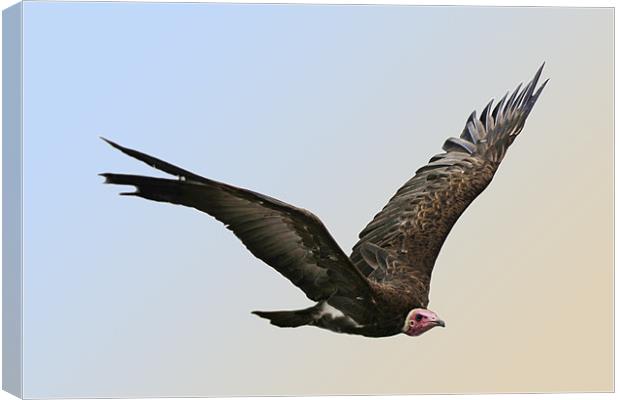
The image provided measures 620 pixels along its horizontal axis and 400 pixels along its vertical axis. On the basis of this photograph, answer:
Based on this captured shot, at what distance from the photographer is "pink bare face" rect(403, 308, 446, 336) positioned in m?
11.9

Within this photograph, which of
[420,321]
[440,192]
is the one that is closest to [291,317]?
[420,321]

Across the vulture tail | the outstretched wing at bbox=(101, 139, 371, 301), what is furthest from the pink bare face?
the vulture tail

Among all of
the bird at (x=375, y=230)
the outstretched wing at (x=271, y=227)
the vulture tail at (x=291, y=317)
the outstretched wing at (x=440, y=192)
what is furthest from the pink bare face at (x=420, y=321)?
the vulture tail at (x=291, y=317)

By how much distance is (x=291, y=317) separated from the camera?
11.8 m

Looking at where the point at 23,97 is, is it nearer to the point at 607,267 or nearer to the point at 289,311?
the point at 289,311

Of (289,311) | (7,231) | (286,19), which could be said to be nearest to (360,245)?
(289,311)

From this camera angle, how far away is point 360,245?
12227mm

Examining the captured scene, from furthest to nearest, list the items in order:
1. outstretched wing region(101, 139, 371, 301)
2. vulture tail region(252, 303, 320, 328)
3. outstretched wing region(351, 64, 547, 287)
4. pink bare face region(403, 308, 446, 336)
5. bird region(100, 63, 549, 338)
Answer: outstretched wing region(351, 64, 547, 287)
pink bare face region(403, 308, 446, 336)
vulture tail region(252, 303, 320, 328)
bird region(100, 63, 549, 338)
outstretched wing region(101, 139, 371, 301)

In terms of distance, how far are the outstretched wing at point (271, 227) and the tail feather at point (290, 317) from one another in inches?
8.5

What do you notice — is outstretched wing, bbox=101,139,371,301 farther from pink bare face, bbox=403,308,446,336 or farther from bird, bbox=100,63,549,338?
pink bare face, bbox=403,308,446,336

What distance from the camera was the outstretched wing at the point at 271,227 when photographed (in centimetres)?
1010

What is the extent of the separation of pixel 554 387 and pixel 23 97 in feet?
13.4

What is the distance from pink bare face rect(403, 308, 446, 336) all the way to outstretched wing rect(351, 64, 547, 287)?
326 millimetres

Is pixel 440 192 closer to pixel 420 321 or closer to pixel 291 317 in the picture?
pixel 420 321
